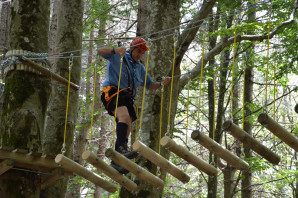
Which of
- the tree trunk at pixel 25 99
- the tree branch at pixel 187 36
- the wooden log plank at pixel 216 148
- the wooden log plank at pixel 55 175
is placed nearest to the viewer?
the wooden log plank at pixel 216 148

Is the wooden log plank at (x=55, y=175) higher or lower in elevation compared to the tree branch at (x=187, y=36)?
lower

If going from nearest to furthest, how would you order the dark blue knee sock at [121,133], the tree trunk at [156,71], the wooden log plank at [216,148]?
the wooden log plank at [216,148], the dark blue knee sock at [121,133], the tree trunk at [156,71]

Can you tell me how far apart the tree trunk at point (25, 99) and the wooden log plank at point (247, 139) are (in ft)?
7.11

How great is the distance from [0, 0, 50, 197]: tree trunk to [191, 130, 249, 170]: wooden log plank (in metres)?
1.93

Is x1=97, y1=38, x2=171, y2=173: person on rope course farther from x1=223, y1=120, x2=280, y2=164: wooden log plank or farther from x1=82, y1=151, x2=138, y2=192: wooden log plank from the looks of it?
x1=223, y1=120, x2=280, y2=164: wooden log plank

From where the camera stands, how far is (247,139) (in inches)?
113

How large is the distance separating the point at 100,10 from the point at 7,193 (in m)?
5.50

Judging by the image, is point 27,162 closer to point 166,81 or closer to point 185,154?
point 185,154

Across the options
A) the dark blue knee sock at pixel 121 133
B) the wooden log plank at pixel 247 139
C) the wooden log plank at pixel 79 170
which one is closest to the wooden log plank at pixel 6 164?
the wooden log plank at pixel 79 170

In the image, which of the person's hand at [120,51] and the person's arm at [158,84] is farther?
the person's arm at [158,84]

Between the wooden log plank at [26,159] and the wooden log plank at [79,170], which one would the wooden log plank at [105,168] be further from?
the wooden log plank at [26,159]

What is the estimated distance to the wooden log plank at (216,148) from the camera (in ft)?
9.34

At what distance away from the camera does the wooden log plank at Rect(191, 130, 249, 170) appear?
2.85 m

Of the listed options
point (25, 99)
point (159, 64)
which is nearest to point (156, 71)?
point (159, 64)
